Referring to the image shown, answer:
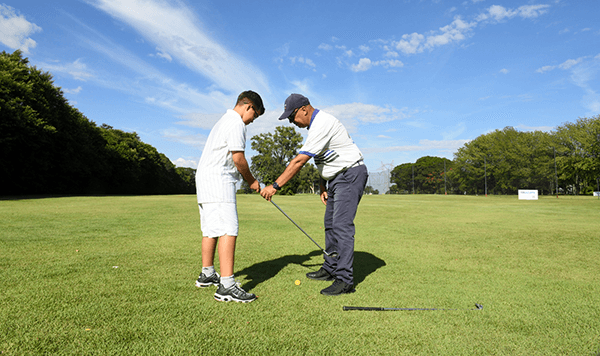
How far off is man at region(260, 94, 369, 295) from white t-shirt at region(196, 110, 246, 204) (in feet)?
1.82

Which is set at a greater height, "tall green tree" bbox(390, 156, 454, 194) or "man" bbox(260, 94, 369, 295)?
"tall green tree" bbox(390, 156, 454, 194)

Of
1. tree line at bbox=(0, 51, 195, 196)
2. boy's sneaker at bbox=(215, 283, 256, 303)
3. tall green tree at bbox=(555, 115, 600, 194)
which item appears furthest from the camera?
tall green tree at bbox=(555, 115, 600, 194)

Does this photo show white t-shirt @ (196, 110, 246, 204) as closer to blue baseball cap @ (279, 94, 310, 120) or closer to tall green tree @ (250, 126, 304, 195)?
blue baseball cap @ (279, 94, 310, 120)

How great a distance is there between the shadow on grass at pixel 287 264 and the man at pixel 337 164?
0.59m

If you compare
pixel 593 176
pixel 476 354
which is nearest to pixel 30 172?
pixel 476 354

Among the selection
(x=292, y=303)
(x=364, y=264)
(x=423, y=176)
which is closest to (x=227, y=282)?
(x=292, y=303)

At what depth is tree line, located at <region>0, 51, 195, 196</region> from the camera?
29.7 m

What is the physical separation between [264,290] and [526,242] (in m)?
6.72

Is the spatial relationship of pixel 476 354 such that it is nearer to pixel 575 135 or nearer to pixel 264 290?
pixel 264 290

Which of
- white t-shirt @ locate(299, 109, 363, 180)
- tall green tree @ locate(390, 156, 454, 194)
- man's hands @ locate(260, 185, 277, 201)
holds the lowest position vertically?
man's hands @ locate(260, 185, 277, 201)

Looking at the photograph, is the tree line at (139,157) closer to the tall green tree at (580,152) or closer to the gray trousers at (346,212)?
the tall green tree at (580,152)

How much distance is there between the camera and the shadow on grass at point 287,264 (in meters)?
4.37

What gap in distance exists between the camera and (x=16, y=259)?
5109 millimetres

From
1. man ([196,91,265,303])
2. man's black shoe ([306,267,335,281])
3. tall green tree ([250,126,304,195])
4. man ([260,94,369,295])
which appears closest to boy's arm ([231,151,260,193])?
man ([196,91,265,303])
